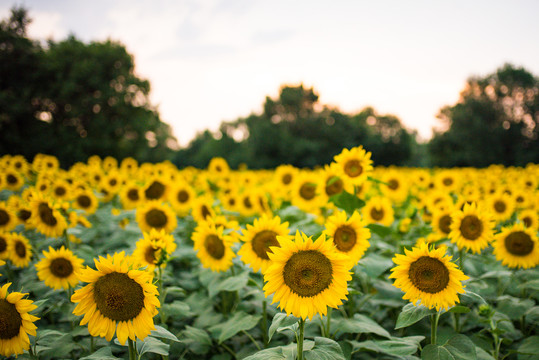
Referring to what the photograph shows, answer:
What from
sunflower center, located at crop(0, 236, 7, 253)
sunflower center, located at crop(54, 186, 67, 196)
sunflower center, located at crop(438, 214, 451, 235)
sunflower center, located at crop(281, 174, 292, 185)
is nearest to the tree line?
sunflower center, located at crop(54, 186, 67, 196)

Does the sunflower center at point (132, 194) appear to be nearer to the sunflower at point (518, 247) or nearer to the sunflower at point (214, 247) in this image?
the sunflower at point (214, 247)

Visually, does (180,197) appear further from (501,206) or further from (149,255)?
(501,206)

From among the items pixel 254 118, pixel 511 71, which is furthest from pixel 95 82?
pixel 511 71

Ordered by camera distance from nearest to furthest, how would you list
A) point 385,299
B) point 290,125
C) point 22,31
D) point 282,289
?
point 282,289
point 385,299
point 22,31
point 290,125

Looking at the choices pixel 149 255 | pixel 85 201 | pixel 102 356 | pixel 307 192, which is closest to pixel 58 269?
pixel 149 255

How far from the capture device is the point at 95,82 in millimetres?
28672

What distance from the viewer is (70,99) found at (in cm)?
2850

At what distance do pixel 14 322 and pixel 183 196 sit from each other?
3.37 meters

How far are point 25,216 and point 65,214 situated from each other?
0.47 metres

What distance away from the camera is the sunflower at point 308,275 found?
202 cm

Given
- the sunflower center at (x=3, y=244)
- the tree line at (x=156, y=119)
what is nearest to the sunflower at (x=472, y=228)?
the sunflower center at (x=3, y=244)

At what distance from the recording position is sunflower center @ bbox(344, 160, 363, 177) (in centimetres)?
378

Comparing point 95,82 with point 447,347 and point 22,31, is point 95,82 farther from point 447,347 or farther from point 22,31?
point 447,347

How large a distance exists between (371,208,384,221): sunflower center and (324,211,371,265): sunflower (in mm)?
1713
